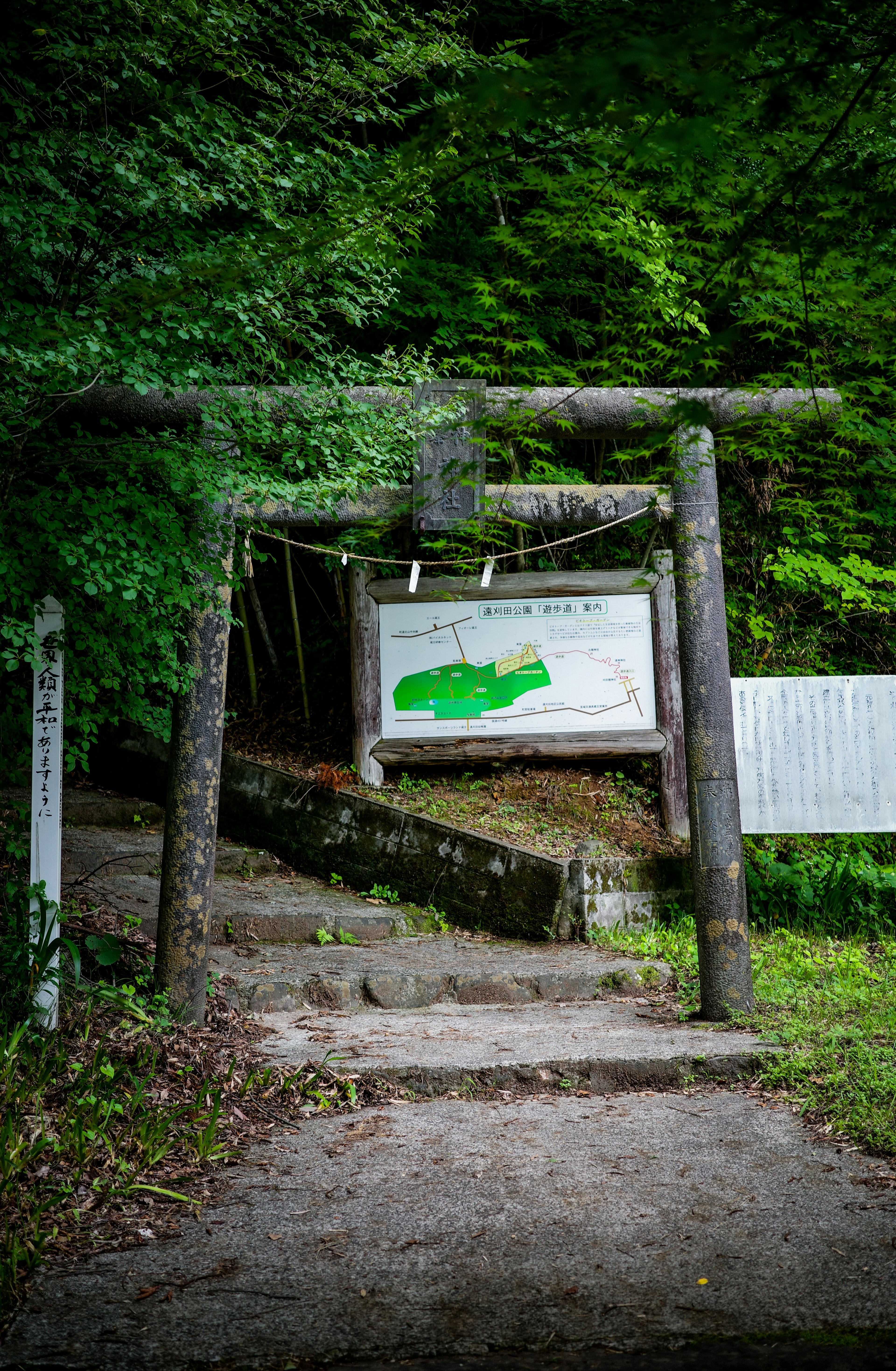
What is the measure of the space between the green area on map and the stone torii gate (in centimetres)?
233

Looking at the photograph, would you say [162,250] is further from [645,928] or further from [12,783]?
[645,928]

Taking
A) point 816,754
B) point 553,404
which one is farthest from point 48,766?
point 816,754

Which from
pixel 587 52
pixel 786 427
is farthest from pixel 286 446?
pixel 587 52

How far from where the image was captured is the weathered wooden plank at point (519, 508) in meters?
4.59

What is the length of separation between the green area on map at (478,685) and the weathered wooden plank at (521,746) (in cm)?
22

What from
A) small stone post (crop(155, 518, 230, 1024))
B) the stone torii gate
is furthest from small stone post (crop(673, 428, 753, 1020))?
small stone post (crop(155, 518, 230, 1024))

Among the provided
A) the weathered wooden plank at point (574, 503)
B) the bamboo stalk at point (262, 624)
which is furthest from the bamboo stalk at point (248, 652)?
the weathered wooden plank at point (574, 503)

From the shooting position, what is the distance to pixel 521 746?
7.12m

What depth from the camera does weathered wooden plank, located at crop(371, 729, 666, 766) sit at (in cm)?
711

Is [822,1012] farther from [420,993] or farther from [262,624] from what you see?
[262,624]

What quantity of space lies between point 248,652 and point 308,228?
6668 mm

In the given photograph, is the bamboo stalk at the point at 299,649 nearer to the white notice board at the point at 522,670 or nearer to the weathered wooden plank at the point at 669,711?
the white notice board at the point at 522,670

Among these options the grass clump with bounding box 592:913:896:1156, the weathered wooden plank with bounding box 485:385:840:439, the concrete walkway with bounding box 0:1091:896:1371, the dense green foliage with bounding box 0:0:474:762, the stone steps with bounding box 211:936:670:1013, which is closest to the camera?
the concrete walkway with bounding box 0:1091:896:1371

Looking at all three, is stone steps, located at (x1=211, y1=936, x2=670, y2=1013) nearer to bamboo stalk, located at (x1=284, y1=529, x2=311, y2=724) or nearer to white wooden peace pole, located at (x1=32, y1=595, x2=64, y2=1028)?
white wooden peace pole, located at (x1=32, y1=595, x2=64, y2=1028)
